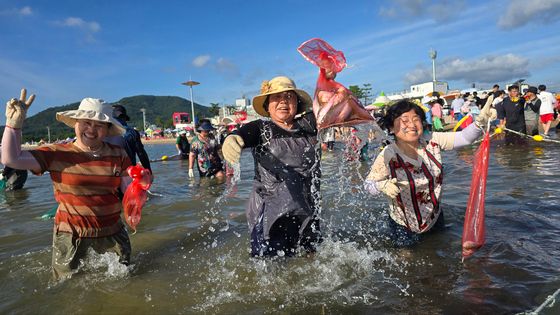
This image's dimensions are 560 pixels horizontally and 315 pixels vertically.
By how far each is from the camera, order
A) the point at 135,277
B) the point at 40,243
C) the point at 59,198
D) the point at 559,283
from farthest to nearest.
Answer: the point at 40,243 → the point at 135,277 → the point at 59,198 → the point at 559,283

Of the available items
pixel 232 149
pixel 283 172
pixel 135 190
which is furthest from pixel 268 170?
pixel 135 190

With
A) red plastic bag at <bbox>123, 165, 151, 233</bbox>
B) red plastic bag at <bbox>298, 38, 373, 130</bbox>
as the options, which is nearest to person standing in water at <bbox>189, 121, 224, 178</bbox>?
red plastic bag at <bbox>123, 165, 151, 233</bbox>

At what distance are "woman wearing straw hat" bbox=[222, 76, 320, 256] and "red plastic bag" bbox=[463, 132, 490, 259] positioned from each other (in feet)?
4.28

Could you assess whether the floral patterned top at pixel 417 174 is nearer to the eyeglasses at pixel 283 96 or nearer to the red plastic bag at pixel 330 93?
the red plastic bag at pixel 330 93

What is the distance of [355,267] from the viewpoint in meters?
3.35

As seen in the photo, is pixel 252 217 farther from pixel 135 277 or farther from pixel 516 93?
pixel 516 93

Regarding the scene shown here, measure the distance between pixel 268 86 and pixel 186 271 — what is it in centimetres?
206

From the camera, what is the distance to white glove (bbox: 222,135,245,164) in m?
2.81

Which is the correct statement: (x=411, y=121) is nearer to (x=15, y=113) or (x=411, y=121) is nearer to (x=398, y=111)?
(x=398, y=111)

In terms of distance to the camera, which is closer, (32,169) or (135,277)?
(32,169)

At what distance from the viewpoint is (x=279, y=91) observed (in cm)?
310

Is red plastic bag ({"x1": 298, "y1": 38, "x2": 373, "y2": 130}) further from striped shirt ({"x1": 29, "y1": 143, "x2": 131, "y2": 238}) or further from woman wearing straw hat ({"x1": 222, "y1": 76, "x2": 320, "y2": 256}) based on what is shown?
striped shirt ({"x1": 29, "y1": 143, "x2": 131, "y2": 238})

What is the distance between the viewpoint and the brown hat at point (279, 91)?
3.14 metres

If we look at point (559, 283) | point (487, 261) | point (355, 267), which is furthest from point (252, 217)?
point (559, 283)
